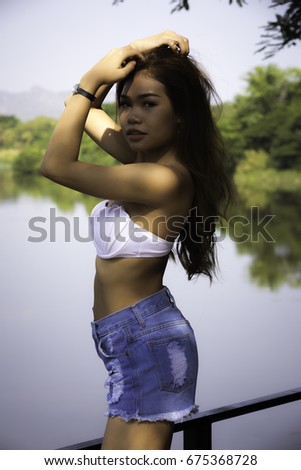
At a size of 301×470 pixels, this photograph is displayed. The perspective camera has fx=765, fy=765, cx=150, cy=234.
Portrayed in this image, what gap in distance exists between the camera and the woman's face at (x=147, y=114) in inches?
59.9

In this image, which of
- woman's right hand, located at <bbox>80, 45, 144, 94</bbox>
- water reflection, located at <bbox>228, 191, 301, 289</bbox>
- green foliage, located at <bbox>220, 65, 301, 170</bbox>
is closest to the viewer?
woman's right hand, located at <bbox>80, 45, 144, 94</bbox>

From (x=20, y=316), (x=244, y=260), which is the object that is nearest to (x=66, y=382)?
(x=20, y=316)

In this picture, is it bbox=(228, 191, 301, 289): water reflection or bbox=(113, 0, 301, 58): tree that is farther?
bbox=(228, 191, 301, 289): water reflection

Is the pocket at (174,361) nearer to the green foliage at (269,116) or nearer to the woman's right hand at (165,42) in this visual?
the woman's right hand at (165,42)

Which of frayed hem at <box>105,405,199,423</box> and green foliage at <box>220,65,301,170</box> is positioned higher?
green foliage at <box>220,65,301,170</box>

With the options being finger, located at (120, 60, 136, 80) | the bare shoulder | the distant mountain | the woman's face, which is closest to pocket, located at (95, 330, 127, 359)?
the bare shoulder

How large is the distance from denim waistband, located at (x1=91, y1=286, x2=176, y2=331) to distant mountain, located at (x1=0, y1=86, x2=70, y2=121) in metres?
15.8

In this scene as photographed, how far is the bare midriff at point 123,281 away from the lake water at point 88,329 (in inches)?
21.7

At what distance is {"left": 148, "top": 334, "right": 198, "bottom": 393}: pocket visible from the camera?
1493 millimetres

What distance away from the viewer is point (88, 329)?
16234 millimetres

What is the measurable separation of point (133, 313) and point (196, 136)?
39cm

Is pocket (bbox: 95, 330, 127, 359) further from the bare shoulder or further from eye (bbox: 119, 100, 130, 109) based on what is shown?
eye (bbox: 119, 100, 130, 109)

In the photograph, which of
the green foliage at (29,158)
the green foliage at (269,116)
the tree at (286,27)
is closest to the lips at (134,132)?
the tree at (286,27)

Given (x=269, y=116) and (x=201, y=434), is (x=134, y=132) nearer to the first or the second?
(x=201, y=434)
